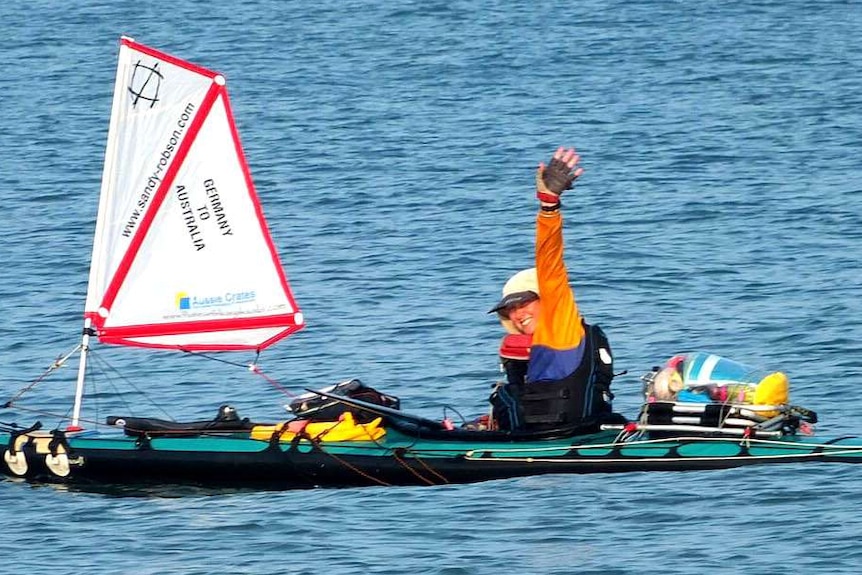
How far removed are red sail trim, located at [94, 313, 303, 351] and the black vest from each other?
2.47 m

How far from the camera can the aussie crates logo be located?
17.3m

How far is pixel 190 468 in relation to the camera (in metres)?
16.0

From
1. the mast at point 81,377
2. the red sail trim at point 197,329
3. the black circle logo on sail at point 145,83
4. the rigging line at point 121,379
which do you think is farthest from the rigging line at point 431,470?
the black circle logo on sail at point 145,83

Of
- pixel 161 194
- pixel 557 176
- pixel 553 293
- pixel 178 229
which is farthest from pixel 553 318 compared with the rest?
pixel 161 194

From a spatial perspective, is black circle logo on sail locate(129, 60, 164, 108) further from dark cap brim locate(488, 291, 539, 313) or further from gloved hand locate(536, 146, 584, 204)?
gloved hand locate(536, 146, 584, 204)

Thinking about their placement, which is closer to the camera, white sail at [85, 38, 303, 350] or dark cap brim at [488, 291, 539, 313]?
dark cap brim at [488, 291, 539, 313]

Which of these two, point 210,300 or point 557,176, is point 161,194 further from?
point 557,176

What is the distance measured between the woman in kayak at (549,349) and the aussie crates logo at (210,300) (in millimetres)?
2734

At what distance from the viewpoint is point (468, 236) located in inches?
1084

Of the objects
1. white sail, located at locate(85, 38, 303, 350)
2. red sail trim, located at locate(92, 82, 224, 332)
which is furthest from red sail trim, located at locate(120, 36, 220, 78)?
red sail trim, located at locate(92, 82, 224, 332)

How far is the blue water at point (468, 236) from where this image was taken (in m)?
14.4

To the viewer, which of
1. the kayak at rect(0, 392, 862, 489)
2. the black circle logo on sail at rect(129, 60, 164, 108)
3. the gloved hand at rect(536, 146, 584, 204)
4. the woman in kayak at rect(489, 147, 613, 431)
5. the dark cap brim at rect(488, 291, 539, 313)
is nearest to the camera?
the gloved hand at rect(536, 146, 584, 204)

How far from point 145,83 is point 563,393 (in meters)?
4.62

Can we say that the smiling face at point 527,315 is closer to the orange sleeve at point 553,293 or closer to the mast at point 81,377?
the orange sleeve at point 553,293
